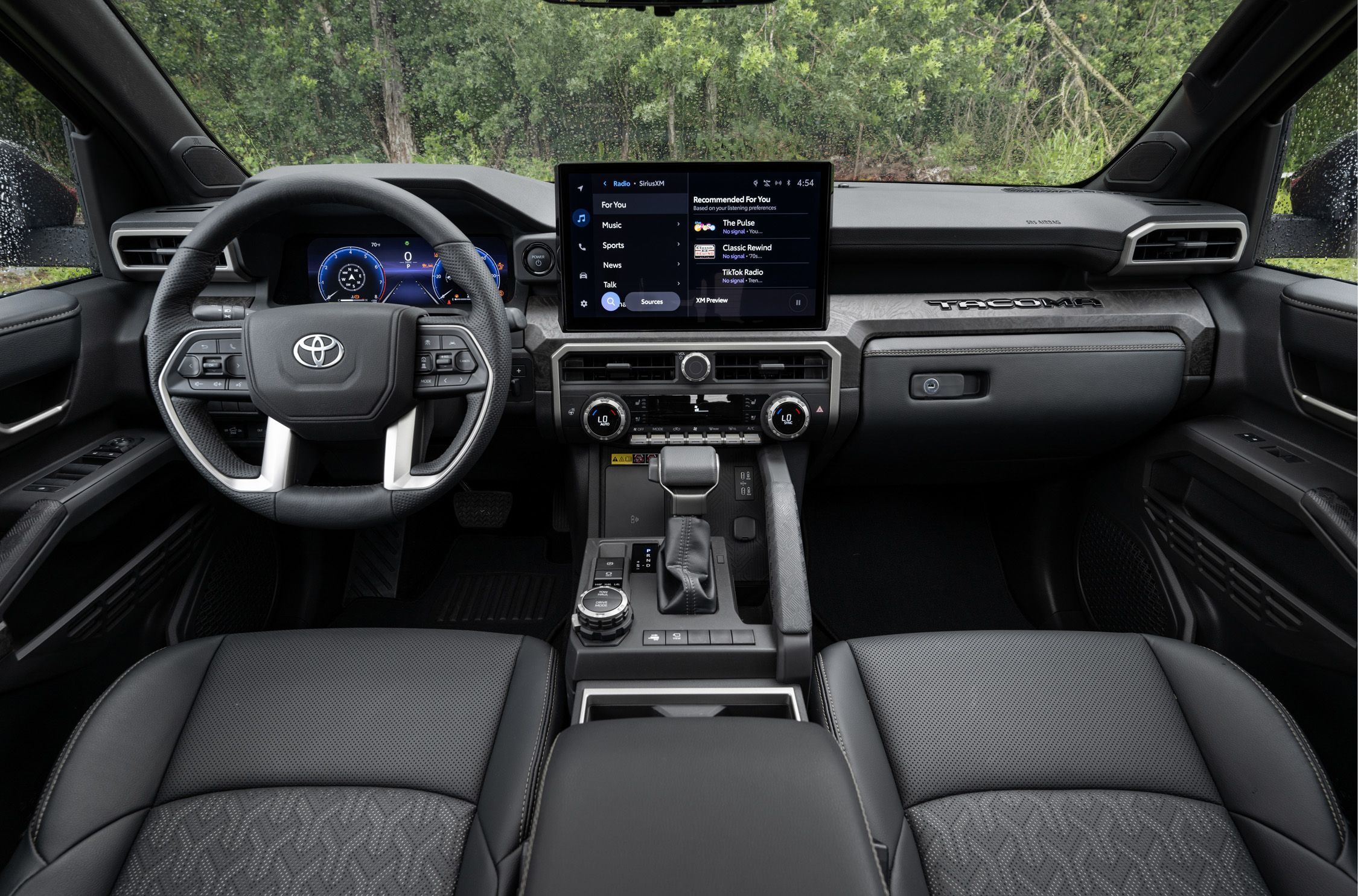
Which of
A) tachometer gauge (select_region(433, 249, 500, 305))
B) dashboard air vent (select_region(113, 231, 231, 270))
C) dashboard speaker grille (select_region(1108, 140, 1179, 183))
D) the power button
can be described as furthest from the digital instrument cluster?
dashboard speaker grille (select_region(1108, 140, 1179, 183))

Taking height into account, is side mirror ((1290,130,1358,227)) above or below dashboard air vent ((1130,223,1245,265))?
above

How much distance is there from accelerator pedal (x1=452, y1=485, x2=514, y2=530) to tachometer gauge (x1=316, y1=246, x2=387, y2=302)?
89cm

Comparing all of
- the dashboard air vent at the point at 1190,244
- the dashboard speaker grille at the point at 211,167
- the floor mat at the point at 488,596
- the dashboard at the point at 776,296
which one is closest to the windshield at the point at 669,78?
the dashboard speaker grille at the point at 211,167

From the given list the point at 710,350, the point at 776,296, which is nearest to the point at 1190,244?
the point at 776,296

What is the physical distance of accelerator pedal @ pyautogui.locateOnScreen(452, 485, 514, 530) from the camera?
9.12ft

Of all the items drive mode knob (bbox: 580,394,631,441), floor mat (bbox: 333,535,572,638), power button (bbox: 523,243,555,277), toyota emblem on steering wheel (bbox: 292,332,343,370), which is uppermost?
power button (bbox: 523,243,555,277)

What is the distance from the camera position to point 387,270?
80.7 inches

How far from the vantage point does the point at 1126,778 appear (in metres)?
1.27

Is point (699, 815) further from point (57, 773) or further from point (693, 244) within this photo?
point (693, 244)

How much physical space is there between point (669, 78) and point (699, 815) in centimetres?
196

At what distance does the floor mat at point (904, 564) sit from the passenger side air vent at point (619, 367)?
39.0 inches

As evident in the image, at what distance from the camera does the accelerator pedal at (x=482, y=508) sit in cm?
278

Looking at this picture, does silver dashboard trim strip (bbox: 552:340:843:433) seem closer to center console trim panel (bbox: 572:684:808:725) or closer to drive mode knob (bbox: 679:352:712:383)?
drive mode knob (bbox: 679:352:712:383)

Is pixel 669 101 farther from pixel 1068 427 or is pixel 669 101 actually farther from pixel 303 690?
pixel 303 690
